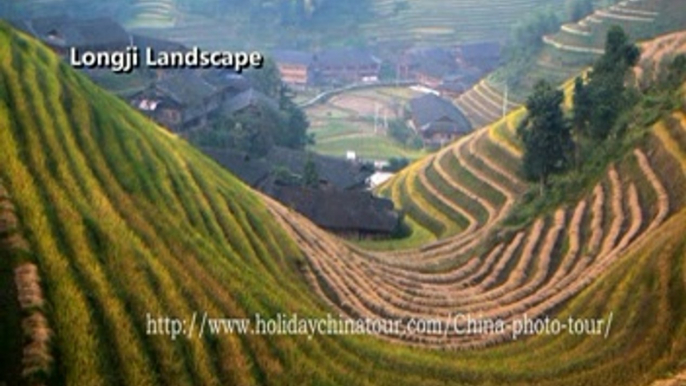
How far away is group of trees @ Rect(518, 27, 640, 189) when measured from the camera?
18.1m

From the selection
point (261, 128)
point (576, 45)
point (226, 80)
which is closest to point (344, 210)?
point (261, 128)

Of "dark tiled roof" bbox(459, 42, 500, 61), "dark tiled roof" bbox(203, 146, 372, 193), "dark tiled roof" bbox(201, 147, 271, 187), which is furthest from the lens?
"dark tiled roof" bbox(459, 42, 500, 61)

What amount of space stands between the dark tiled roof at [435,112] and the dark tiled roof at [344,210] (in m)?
13.8

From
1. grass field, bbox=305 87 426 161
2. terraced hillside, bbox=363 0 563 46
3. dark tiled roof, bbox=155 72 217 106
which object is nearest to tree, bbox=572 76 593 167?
grass field, bbox=305 87 426 161

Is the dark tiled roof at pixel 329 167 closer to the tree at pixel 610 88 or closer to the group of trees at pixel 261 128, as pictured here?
the group of trees at pixel 261 128

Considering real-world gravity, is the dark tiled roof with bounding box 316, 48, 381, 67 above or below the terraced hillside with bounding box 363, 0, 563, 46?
below

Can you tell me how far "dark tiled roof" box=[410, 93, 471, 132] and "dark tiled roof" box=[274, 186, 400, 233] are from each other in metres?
13.8

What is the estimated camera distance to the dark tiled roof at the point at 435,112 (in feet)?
112

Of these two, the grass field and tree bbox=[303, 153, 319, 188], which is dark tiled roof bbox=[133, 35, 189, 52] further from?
tree bbox=[303, 153, 319, 188]

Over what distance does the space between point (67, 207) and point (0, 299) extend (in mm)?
1533

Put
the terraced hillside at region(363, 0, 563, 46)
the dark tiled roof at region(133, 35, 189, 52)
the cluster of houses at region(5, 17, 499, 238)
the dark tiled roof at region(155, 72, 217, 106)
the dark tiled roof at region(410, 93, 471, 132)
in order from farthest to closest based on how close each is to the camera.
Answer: the terraced hillside at region(363, 0, 563, 46) < the dark tiled roof at region(410, 93, 471, 132) < the dark tiled roof at region(133, 35, 189, 52) < the dark tiled roof at region(155, 72, 217, 106) < the cluster of houses at region(5, 17, 499, 238)

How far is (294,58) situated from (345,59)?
3026 mm

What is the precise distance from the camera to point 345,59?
46.5 m

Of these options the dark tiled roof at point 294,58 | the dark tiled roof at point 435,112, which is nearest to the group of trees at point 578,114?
the dark tiled roof at point 435,112
